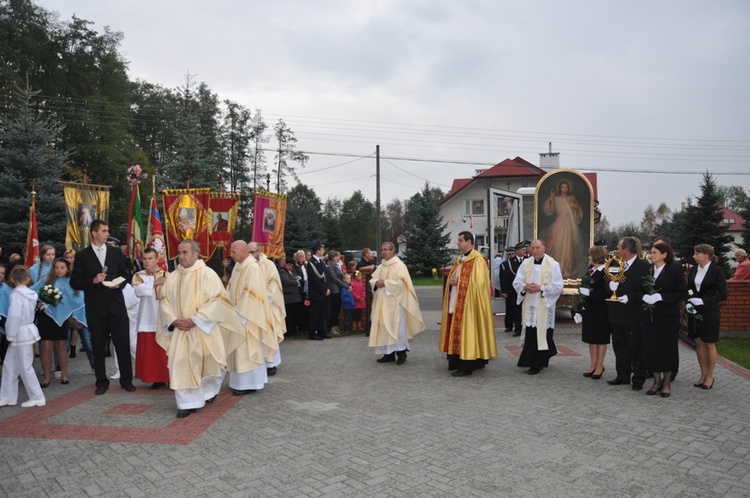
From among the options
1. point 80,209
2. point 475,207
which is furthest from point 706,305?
point 475,207

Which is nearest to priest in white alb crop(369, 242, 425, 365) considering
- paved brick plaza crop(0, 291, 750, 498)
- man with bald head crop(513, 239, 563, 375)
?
paved brick plaza crop(0, 291, 750, 498)

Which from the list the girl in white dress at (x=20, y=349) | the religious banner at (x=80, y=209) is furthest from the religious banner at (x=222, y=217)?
the girl in white dress at (x=20, y=349)

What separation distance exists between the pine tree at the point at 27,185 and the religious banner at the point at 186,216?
6.19 metres

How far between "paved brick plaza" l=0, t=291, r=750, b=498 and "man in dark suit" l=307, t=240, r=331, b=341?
415 cm

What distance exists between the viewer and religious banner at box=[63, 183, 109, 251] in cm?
1498

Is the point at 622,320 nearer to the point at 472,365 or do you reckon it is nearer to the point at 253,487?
the point at 472,365

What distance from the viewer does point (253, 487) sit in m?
4.26

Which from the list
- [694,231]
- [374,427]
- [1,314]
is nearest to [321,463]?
[374,427]

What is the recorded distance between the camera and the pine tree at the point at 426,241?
3578 cm

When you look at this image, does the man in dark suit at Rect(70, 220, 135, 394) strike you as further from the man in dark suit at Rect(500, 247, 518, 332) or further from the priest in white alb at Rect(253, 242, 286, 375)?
the man in dark suit at Rect(500, 247, 518, 332)

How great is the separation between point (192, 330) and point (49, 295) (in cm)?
266

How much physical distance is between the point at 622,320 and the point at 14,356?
774cm

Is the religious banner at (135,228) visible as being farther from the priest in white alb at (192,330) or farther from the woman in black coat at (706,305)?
the woman in black coat at (706,305)

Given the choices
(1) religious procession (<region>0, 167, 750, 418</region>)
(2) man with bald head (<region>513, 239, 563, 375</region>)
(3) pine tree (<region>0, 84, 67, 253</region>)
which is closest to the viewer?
(1) religious procession (<region>0, 167, 750, 418</region>)
